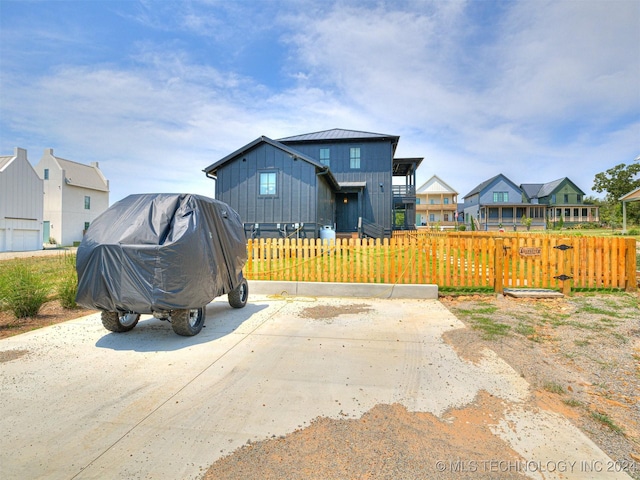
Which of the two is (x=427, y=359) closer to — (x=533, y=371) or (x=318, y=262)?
(x=533, y=371)

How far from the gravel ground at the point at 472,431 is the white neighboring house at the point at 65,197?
4167 cm

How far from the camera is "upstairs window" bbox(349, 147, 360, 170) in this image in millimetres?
24172

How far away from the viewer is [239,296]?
6773 mm

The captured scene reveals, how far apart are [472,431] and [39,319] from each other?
738cm

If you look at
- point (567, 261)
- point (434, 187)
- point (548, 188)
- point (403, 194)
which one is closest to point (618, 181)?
point (548, 188)

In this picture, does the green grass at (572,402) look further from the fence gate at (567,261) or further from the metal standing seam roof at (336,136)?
the metal standing seam roof at (336,136)

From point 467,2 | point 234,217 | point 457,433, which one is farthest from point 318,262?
point 467,2

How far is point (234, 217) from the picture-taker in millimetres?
6391

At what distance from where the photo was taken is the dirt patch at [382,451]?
6.70 ft

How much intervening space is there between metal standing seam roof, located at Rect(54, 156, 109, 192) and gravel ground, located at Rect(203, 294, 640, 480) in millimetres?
45142

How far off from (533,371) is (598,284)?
246 inches

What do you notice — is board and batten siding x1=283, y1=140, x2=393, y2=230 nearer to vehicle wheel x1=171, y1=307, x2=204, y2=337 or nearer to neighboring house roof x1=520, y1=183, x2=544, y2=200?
vehicle wheel x1=171, y1=307, x2=204, y2=337

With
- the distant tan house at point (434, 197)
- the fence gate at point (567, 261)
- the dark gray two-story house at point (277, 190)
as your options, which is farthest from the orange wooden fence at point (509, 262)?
the distant tan house at point (434, 197)

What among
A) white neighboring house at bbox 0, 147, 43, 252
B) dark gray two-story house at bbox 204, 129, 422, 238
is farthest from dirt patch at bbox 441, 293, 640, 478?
white neighboring house at bbox 0, 147, 43, 252
